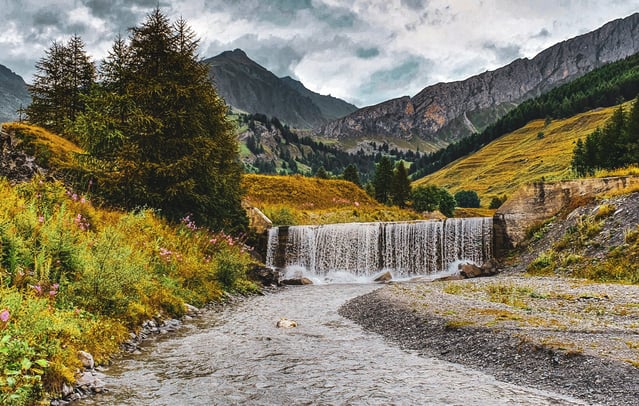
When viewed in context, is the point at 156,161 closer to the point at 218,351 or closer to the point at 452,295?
the point at 218,351

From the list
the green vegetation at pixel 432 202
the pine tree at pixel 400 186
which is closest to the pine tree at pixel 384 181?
the pine tree at pixel 400 186

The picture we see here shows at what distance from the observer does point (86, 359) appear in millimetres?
7461

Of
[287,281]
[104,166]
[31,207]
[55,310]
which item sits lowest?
[287,281]

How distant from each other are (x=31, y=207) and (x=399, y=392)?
9989 millimetres

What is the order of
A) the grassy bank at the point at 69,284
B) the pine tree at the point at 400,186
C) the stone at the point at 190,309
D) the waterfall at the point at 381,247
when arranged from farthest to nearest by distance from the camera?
1. the pine tree at the point at 400,186
2. the waterfall at the point at 381,247
3. the stone at the point at 190,309
4. the grassy bank at the point at 69,284

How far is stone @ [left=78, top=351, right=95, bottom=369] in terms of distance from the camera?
737cm

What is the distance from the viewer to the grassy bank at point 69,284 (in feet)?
19.8

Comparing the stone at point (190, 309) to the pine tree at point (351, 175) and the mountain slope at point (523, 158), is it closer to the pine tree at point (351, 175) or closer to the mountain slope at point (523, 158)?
the pine tree at point (351, 175)

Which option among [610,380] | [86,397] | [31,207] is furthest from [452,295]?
[31,207]

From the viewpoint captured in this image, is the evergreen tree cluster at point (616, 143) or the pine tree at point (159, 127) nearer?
the pine tree at point (159, 127)

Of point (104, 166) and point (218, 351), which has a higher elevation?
point (104, 166)

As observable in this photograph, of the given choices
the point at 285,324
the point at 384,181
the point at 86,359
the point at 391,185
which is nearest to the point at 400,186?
the point at 391,185

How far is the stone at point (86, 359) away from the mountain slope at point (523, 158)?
12463 centimetres

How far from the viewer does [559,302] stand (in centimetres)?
1302
